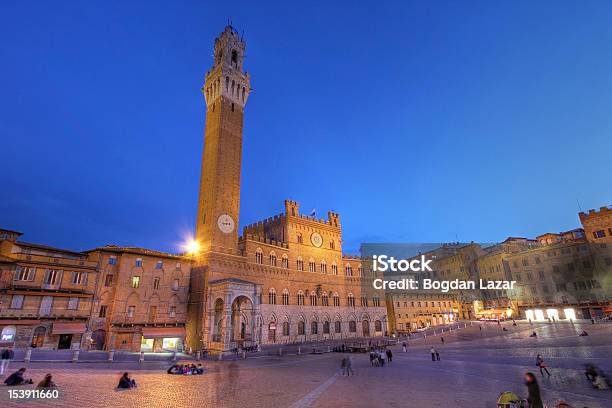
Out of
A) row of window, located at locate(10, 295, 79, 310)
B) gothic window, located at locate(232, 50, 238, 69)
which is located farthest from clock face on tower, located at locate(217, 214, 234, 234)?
gothic window, located at locate(232, 50, 238, 69)

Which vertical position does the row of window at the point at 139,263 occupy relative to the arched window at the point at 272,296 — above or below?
above

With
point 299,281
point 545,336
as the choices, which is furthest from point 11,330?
point 545,336

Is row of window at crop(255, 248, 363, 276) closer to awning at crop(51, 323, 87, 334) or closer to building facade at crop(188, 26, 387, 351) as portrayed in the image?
building facade at crop(188, 26, 387, 351)

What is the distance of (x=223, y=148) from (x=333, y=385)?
111 feet

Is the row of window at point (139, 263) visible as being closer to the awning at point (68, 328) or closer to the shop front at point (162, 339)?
the awning at point (68, 328)

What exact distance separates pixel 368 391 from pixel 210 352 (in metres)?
22.2

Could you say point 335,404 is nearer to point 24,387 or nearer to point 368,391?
point 368,391

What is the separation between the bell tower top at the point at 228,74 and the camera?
1827 inches

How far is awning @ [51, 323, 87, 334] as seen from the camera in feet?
91.4

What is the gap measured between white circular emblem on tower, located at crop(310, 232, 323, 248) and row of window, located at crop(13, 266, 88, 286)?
1205 inches

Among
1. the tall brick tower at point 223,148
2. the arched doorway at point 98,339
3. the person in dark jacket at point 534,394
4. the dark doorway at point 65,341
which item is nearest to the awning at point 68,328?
the dark doorway at point 65,341

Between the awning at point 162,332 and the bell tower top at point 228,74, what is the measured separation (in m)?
30.8

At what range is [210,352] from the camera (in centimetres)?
3206

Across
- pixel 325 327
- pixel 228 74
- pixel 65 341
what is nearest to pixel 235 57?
pixel 228 74
